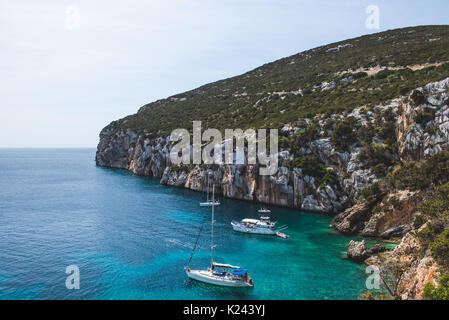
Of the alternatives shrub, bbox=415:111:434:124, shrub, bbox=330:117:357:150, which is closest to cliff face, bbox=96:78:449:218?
shrub, bbox=415:111:434:124

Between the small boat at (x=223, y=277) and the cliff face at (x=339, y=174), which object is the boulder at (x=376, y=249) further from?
the small boat at (x=223, y=277)

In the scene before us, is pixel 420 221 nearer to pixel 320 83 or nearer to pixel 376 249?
pixel 376 249

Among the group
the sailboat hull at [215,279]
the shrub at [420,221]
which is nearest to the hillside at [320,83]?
the shrub at [420,221]

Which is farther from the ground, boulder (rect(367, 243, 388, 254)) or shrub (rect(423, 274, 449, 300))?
shrub (rect(423, 274, 449, 300))

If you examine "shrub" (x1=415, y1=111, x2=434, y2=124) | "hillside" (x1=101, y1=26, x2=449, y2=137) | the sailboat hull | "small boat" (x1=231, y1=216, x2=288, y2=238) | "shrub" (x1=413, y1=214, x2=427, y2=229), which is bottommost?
the sailboat hull

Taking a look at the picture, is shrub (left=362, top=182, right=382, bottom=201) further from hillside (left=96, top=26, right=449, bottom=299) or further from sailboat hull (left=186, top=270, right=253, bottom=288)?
sailboat hull (left=186, top=270, right=253, bottom=288)

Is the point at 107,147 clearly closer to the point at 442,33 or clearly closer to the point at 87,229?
the point at 87,229

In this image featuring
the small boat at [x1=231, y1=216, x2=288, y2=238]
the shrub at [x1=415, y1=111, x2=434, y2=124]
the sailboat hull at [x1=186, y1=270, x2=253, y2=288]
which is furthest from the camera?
the shrub at [x1=415, y1=111, x2=434, y2=124]

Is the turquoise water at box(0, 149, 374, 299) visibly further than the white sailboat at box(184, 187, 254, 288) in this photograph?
No
